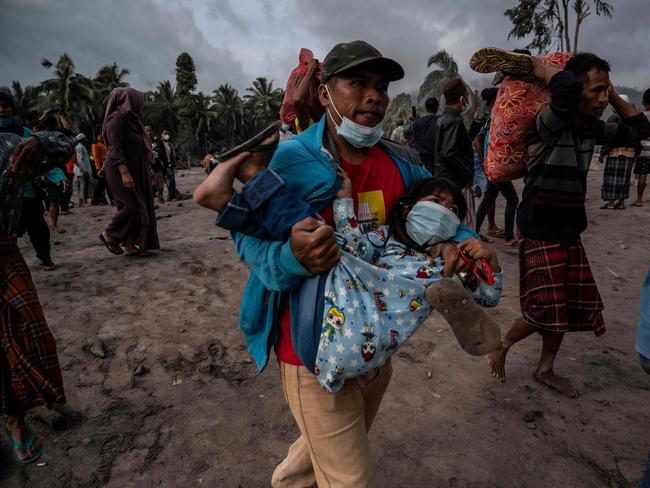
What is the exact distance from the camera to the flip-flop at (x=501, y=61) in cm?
198

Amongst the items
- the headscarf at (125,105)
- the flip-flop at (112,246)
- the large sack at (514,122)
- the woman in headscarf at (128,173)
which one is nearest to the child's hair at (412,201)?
the large sack at (514,122)

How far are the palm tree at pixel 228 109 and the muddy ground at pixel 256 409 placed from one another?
5255 cm

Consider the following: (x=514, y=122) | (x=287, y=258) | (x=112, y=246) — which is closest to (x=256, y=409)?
(x=287, y=258)

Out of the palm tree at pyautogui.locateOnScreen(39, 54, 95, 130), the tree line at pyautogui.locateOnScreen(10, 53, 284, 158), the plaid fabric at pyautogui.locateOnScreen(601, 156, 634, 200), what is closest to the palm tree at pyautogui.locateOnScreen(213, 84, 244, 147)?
the tree line at pyautogui.locateOnScreen(10, 53, 284, 158)

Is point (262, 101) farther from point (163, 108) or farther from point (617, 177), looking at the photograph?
point (617, 177)

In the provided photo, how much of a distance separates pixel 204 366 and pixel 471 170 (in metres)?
3.71

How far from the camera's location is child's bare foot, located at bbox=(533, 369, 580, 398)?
Result: 2670 mm

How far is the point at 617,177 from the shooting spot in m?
7.41

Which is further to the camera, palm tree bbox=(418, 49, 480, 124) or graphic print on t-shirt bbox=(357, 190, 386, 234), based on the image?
palm tree bbox=(418, 49, 480, 124)

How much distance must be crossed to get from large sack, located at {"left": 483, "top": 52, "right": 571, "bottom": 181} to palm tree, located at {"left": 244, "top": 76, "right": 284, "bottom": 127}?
185 ft

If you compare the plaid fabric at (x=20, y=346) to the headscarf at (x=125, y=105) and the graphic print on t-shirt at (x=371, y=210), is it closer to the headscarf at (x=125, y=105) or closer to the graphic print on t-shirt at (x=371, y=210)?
the graphic print on t-shirt at (x=371, y=210)

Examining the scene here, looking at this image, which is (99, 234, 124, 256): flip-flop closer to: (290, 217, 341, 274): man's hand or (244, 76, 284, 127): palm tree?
(290, 217, 341, 274): man's hand

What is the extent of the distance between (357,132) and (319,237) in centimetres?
51

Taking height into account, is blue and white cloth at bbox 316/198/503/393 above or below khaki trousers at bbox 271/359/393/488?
above
